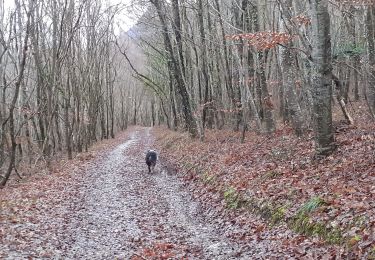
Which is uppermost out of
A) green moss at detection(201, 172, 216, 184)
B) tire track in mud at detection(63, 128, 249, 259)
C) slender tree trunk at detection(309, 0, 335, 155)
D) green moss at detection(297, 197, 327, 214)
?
slender tree trunk at detection(309, 0, 335, 155)

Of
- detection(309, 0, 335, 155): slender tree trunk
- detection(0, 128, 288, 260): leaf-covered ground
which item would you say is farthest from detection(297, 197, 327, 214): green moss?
detection(309, 0, 335, 155): slender tree trunk

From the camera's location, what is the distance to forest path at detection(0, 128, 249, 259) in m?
8.91

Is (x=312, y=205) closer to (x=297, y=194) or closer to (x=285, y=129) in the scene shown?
(x=297, y=194)

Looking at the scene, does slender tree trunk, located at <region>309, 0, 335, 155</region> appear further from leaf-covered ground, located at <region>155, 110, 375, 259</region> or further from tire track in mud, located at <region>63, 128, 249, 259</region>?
tire track in mud, located at <region>63, 128, 249, 259</region>

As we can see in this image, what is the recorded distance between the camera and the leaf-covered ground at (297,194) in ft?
23.7

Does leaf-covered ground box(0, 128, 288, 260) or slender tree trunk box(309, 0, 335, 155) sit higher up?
slender tree trunk box(309, 0, 335, 155)

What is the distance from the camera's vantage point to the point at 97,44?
35656 mm

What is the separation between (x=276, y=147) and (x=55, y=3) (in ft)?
48.6

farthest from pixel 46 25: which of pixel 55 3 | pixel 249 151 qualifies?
pixel 249 151

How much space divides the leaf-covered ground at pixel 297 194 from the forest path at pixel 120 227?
67cm

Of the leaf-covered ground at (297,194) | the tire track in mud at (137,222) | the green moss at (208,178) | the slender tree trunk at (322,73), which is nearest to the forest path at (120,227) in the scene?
the tire track in mud at (137,222)

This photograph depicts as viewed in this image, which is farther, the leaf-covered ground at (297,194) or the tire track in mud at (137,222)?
the tire track in mud at (137,222)

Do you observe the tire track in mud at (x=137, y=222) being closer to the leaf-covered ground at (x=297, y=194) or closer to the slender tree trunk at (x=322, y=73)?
the leaf-covered ground at (x=297, y=194)

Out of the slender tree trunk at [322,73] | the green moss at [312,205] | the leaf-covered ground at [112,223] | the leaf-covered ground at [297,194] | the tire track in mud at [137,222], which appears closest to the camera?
the leaf-covered ground at [297,194]
